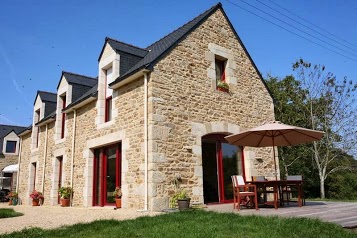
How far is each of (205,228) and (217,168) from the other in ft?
18.0

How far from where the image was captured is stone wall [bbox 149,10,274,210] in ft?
29.5

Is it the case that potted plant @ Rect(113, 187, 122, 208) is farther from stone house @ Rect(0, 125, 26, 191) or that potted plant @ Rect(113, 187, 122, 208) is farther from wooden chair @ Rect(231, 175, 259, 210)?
stone house @ Rect(0, 125, 26, 191)

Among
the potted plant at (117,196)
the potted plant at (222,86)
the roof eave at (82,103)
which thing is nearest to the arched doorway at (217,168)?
the potted plant at (222,86)

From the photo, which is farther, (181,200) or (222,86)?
(222,86)

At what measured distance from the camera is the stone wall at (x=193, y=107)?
8992 mm

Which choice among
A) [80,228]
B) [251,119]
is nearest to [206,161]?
[251,119]

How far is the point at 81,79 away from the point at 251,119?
8974 mm

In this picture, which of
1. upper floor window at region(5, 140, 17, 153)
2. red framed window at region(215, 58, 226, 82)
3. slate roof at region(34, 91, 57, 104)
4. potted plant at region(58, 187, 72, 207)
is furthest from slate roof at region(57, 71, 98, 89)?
upper floor window at region(5, 140, 17, 153)

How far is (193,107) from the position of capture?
1026 cm

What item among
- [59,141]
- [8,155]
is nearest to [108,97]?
[59,141]

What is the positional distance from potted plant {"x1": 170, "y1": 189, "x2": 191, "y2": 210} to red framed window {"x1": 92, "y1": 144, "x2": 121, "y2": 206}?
8.03 feet

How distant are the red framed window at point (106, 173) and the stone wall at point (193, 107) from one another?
2.38 m

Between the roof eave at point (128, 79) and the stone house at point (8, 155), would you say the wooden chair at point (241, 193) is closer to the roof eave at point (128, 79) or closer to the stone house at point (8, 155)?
the roof eave at point (128, 79)

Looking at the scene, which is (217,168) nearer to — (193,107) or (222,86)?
(193,107)
